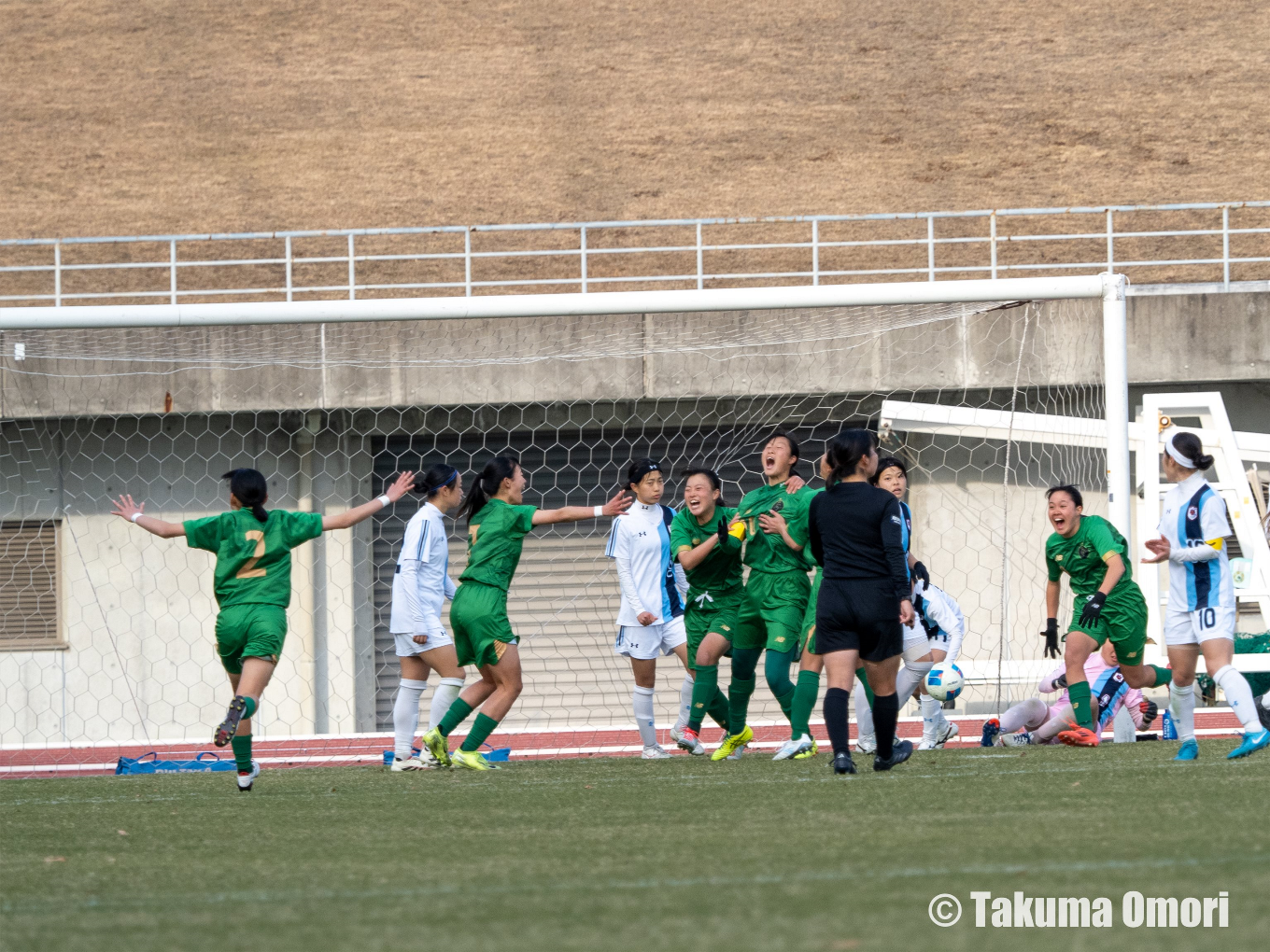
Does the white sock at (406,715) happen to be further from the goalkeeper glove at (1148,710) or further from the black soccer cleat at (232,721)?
the goalkeeper glove at (1148,710)

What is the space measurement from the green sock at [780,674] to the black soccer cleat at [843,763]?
1.35 meters

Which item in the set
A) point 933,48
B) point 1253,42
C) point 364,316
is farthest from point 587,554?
point 1253,42

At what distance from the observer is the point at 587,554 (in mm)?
14391

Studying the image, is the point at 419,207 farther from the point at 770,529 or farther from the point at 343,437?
the point at 770,529

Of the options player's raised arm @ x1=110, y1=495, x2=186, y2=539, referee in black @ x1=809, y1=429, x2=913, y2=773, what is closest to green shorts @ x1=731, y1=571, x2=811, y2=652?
referee in black @ x1=809, y1=429, x2=913, y2=773

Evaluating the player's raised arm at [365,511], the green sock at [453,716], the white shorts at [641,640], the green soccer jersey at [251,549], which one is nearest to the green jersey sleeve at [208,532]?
the green soccer jersey at [251,549]

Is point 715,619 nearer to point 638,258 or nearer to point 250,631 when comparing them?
point 250,631

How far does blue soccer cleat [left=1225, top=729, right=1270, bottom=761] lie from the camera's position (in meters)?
7.14

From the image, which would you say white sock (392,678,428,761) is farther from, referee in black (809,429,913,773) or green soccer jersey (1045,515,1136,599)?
green soccer jersey (1045,515,1136,599)

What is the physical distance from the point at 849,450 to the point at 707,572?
6.83ft

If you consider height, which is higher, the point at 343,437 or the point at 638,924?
the point at 343,437

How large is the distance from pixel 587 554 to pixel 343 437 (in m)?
2.69

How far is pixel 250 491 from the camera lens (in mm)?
7293

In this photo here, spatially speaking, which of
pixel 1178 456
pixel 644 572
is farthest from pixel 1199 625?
pixel 644 572
